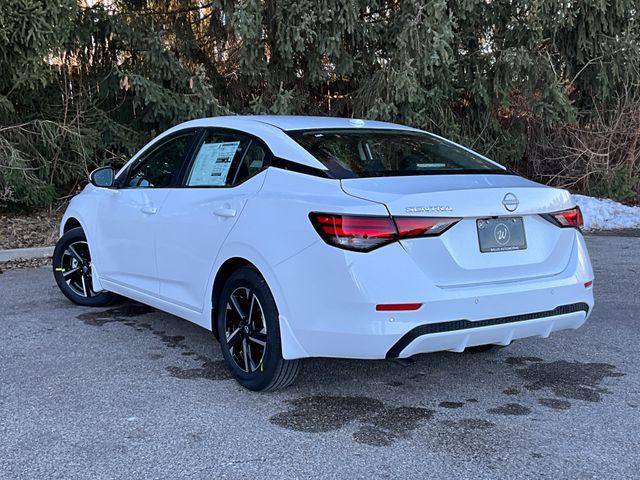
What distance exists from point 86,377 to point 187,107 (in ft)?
20.5

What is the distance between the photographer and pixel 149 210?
481 cm

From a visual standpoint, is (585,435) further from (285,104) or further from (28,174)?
(28,174)

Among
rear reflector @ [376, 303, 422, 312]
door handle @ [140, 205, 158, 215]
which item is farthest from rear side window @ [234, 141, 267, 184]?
rear reflector @ [376, 303, 422, 312]

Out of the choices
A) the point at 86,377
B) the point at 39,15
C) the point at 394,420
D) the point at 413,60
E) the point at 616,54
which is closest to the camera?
the point at 394,420

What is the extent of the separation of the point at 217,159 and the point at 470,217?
1812 millimetres

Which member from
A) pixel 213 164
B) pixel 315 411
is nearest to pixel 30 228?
pixel 213 164

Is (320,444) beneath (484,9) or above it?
beneath

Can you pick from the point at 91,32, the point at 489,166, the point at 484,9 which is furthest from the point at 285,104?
the point at 489,166

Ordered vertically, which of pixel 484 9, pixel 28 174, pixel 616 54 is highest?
pixel 484 9

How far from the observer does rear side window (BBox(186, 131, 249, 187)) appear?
4301 mm

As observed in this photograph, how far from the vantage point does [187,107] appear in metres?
9.88

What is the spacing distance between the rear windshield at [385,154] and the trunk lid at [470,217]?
0.20 meters

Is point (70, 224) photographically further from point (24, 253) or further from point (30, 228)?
point (30, 228)

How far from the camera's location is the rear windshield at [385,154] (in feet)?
12.7
